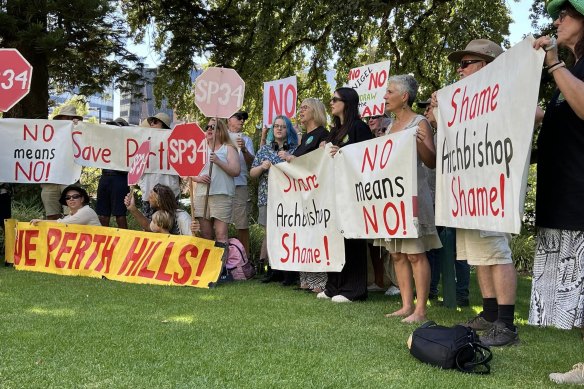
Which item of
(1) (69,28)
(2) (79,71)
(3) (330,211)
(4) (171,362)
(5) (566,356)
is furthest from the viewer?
(2) (79,71)

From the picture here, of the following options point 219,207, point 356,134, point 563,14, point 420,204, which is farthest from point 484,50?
point 219,207

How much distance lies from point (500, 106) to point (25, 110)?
10896 millimetres

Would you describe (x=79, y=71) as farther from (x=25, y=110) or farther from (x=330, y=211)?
(x=330, y=211)

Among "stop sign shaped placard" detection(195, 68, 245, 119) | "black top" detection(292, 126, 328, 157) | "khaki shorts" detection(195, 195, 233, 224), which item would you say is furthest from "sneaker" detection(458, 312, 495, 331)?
"stop sign shaped placard" detection(195, 68, 245, 119)

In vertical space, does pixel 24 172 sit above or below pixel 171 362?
above

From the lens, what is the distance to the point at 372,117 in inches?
352

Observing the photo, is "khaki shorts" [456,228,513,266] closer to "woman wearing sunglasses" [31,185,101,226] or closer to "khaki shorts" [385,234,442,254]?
"khaki shorts" [385,234,442,254]

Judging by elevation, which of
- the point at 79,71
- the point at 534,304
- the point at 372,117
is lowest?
the point at 534,304

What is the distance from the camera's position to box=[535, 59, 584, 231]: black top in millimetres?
3408

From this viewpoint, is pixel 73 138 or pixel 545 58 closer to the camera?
pixel 545 58

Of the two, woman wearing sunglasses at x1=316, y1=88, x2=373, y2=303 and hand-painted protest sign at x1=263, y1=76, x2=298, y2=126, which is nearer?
woman wearing sunglasses at x1=316, y1=88, x2=373, y2=303

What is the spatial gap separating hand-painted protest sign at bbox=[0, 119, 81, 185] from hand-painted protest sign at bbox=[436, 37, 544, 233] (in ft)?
18.0

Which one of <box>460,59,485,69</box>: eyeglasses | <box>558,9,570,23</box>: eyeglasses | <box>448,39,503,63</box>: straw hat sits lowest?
<box>558,9,570,23</box>: eyeglasses

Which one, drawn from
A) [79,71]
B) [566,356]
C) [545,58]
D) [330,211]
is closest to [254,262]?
[330,211]
